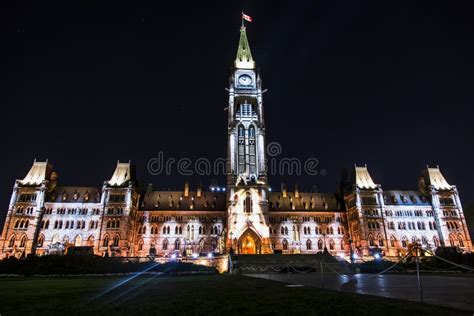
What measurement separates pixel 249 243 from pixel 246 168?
694 inches

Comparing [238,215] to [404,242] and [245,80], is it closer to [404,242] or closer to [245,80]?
[245,80]

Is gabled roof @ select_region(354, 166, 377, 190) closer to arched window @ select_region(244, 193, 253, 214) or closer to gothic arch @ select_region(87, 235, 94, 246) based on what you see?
arched window @ select_region(244, 193, 253, 214)

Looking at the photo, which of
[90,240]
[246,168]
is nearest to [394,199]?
[246,168]

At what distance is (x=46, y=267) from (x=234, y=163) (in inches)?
1783

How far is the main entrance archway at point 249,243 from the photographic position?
216ft

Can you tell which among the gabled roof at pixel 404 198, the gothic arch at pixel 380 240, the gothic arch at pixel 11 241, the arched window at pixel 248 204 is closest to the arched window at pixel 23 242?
the gothic arch at pixel 11 241

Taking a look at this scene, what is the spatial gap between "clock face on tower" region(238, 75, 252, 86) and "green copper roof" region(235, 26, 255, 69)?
4.17m

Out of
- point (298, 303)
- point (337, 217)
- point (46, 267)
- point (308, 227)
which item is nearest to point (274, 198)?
point (308, 227)

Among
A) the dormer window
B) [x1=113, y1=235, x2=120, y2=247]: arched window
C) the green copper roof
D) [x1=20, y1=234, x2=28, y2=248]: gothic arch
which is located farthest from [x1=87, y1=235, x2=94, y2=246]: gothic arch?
the dormer window

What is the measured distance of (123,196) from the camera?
7325cm

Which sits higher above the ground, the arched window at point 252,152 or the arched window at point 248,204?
the arched window at point 252,152

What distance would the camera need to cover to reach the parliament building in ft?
225

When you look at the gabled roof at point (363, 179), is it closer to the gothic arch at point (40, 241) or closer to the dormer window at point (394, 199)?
the dormer window at point (394, 199)

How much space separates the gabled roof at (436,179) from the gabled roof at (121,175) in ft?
269
